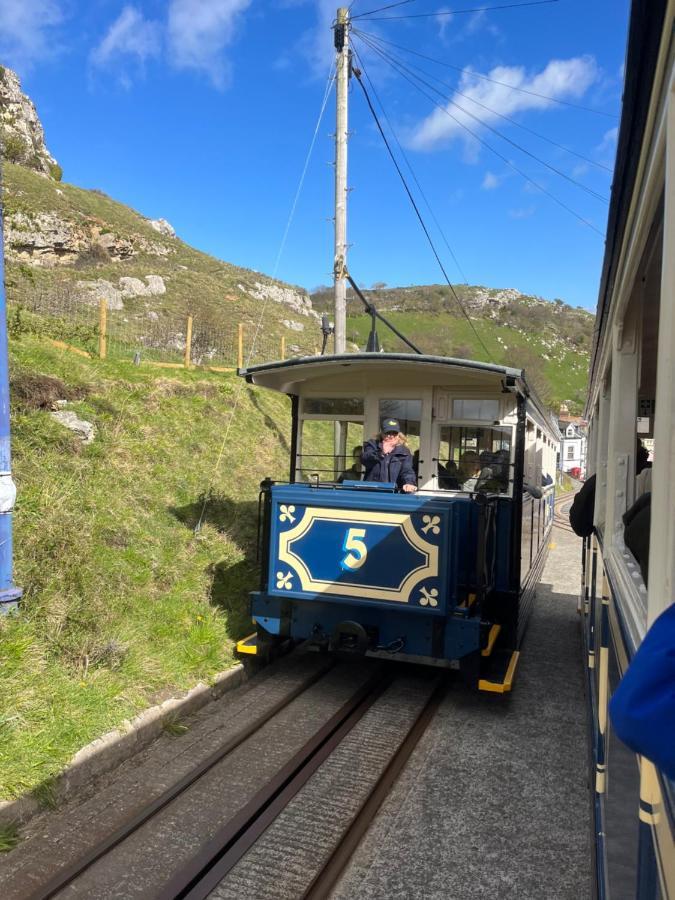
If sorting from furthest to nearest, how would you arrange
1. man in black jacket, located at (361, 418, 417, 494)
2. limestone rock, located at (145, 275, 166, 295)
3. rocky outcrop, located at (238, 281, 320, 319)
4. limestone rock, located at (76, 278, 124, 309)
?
rocky outcrop, located at (238, 281, 320, 319)
limestone rock, located at (145, 275, 166, 295)
limestone rock, located at (76, 278, 124, 309)
man in black jacket, located at (361, 418, 417, 494)

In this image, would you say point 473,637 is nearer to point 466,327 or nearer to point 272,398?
point 272,398

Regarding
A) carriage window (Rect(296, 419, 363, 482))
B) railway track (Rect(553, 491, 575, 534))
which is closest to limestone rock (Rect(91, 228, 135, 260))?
railway track (Rect(553, 491, 575, 534))

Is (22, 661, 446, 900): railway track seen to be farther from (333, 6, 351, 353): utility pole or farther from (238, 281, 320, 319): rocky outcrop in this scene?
(238, 281, 320, 319): rocky outcrop

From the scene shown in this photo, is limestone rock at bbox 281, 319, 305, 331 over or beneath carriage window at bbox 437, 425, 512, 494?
over

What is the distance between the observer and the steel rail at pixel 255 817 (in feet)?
10.6

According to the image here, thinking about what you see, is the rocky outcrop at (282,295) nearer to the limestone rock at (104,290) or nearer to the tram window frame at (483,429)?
the limestone rock at (104,290)

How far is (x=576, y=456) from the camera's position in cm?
5366

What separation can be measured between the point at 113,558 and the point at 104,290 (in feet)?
85.9

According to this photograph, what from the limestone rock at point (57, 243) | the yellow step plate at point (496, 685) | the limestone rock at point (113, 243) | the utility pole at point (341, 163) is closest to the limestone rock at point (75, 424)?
the utility pole at point (341, 163)

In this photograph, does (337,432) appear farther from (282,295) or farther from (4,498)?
(282,295)

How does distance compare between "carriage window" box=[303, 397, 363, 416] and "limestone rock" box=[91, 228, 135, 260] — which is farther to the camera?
"limestone rock" box=[91, 228, 135, 260]

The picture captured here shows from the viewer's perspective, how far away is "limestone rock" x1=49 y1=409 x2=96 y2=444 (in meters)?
8.82

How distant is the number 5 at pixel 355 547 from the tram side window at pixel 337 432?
6.30 ft

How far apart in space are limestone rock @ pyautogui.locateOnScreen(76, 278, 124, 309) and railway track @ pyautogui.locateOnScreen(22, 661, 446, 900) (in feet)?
83.1
